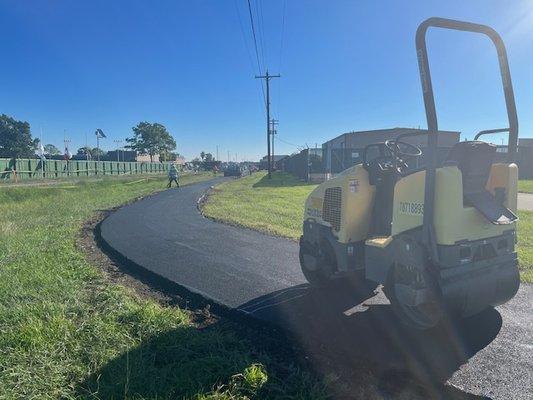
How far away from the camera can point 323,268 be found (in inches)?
184

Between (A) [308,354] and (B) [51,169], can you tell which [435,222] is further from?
(B) [51,169]

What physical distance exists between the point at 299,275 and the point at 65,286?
9.83 ft

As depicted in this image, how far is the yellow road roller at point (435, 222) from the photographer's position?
3.25 m

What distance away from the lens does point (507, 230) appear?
3717 millimetres

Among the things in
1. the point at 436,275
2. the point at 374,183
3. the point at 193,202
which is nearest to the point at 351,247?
the point at 374,183

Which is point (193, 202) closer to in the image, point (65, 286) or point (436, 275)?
point (65, 286)

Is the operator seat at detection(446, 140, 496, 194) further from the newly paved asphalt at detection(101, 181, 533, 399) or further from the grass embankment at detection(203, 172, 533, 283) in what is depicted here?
the grass embankment at detection(203, 172, 533, 283)

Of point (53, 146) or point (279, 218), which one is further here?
point (53, 146)

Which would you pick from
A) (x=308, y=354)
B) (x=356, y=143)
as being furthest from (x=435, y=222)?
(x=356, y=143)

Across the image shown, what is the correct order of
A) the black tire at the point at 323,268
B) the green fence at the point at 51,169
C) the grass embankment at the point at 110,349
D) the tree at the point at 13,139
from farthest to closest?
the tree at the point at 13,139, the green fence at the point at 51,169, the black tire at the point at 323,268, the grass embankment at the point at 110,349

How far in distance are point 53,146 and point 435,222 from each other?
125324 millimetres

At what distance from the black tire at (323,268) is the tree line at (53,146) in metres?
78.4

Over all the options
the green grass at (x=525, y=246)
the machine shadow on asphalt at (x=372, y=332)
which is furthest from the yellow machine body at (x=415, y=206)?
the green grass at (x=525, y=246)

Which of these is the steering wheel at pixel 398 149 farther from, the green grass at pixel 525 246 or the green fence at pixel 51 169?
the green fence at pixel 51 169
